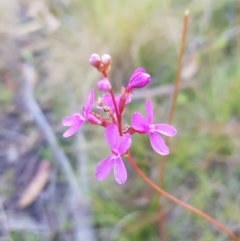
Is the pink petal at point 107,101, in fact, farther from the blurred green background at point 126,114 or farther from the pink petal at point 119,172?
the blurred green background at point 126,114

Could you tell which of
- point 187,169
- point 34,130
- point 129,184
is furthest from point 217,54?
point 34,130

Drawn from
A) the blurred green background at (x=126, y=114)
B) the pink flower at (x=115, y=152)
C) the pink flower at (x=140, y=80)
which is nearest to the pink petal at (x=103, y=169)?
the pink flower at (x=115, y=152)

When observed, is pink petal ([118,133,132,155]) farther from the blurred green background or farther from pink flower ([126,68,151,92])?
the blurred green background

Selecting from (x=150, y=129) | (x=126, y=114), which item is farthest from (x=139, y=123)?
(x=126, y=114)

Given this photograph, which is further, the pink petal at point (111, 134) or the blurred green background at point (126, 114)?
the blurred green background at point (126, 114)

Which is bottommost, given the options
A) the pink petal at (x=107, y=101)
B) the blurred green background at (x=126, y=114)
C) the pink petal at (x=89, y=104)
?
the blurred green background at (x=126, y=114)
